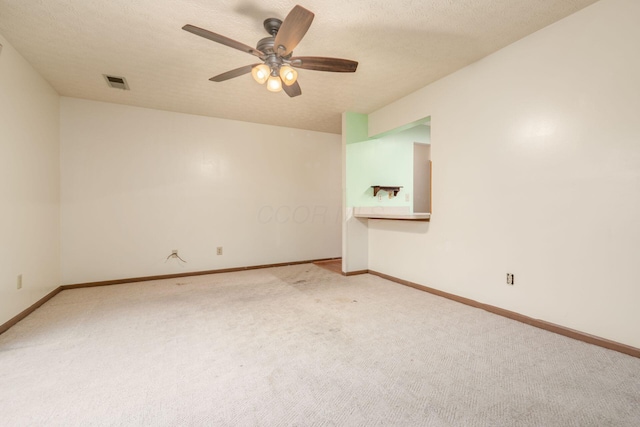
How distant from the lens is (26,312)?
2691mm

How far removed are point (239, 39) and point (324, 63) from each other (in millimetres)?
821

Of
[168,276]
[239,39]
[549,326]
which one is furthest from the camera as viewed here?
[168,276]

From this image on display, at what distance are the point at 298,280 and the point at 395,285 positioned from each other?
1.34 metres

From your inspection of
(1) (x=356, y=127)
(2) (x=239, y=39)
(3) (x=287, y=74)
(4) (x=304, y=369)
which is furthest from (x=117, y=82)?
(4) (x=304, y=369)

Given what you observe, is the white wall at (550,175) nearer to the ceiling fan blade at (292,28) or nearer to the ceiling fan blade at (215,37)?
the ceiling fan blade at (292,28)

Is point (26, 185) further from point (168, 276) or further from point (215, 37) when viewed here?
point (215, 37)

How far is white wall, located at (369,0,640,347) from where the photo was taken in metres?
1.92

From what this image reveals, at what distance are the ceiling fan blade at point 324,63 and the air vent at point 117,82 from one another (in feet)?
7.53

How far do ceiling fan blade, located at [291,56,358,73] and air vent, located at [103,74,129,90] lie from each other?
2.30 m

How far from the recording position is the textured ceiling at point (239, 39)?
6.70 feet

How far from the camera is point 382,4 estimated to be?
2016mm

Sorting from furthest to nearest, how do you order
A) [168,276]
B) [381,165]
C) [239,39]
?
1. [381,165]
2. [168,276]
3. [239,39]

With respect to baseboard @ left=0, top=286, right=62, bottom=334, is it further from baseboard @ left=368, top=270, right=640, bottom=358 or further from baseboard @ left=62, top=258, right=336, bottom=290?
baseboard @ left=368, top=270, right=640, bottom=358

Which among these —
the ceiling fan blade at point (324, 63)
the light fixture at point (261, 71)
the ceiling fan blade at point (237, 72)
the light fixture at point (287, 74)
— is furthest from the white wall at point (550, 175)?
the ceiling fan blade at point (237, 72)
